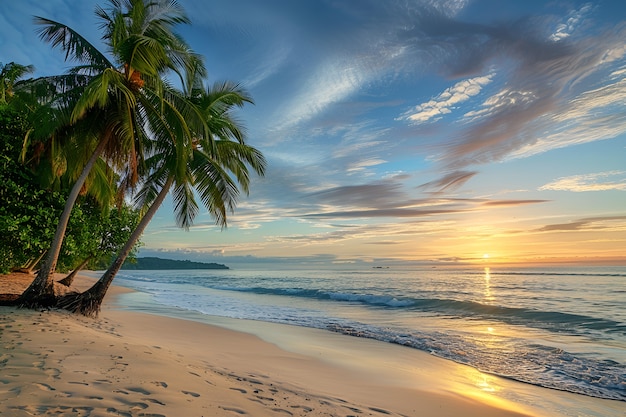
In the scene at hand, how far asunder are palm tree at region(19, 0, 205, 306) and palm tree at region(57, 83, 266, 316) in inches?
32.1

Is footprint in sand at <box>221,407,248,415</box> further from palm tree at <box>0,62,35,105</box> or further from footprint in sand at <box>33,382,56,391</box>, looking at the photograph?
palm tree at <box>0,62,35,105</box>

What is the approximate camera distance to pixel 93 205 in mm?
17047

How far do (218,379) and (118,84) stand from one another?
830cm

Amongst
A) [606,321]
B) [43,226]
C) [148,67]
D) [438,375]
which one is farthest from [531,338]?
[43,226]

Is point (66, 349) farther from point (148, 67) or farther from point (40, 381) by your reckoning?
point (148, 67)

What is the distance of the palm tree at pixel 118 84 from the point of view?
32.5 ft

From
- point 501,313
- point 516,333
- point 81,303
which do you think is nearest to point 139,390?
point 81,303

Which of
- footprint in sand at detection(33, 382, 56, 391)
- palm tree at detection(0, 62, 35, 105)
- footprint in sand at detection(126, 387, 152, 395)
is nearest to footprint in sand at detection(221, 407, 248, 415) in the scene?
footprint in sand at detection(126, 387, 152, 395)

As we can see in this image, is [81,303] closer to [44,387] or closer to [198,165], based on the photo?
[198,165]

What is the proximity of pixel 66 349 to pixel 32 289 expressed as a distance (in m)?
5.63

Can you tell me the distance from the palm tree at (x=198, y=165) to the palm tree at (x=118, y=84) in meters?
0.82

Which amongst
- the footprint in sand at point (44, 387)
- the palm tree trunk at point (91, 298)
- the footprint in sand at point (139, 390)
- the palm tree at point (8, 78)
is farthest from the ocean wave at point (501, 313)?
the palm tree at point (8, 78)

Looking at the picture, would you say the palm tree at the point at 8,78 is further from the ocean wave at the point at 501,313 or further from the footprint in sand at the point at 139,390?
the ocean wave at the point at 501,313

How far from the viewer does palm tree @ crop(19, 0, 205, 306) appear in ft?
32.5
